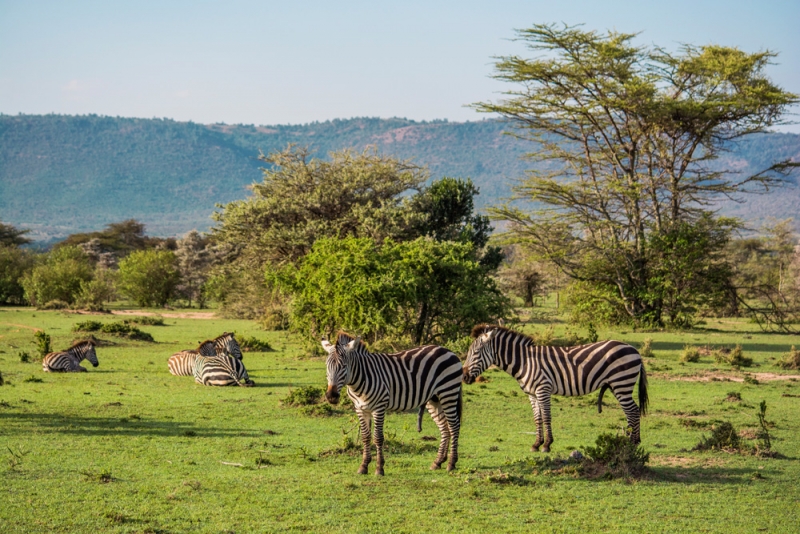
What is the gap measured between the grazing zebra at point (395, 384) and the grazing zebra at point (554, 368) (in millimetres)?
1342

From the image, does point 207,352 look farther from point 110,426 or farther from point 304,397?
point 110,426

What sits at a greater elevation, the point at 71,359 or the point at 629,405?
the point at 629,405

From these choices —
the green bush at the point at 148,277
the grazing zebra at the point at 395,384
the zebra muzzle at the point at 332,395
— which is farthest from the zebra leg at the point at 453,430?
the green bush at the point at 148,277

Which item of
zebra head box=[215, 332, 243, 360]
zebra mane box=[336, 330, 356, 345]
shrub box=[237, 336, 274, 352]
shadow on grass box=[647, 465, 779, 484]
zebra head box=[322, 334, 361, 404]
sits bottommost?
shadow on grass box=[647, 465, 779, 484]

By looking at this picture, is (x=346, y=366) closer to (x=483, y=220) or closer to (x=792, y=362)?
(x=792, y=362)

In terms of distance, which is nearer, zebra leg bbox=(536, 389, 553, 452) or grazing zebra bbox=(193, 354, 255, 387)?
zebra leg bbox=(536, 389, 553, 452)

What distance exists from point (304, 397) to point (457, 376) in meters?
6.07

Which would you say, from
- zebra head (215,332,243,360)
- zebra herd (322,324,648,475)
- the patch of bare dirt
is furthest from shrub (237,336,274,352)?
zebra herd (322,324,648,475)

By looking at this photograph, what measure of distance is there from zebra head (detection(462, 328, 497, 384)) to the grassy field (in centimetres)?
123

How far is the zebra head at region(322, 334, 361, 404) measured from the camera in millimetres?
9203

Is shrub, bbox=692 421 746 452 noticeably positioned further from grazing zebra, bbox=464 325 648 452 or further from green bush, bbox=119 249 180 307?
green bush, bbox=119 249 180 307

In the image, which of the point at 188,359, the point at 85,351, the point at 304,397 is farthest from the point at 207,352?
the point at 304,397

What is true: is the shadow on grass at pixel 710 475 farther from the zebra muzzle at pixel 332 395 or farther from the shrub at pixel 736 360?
the shrub at pixel 736 360

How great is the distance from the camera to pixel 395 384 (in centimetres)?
1003
